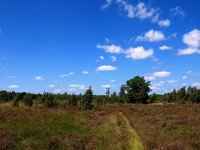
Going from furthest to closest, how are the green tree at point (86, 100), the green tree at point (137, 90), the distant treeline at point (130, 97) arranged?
the green tree at point (137, 90), the distant treeline at point (130, 97), the green tree at point (86, 100)

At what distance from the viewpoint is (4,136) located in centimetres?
1914

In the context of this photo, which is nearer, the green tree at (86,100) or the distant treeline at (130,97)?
the green tree at (86,100)

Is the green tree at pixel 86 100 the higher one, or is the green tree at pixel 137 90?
the green tree at pixel 137 90

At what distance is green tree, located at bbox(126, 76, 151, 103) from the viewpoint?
96875mm

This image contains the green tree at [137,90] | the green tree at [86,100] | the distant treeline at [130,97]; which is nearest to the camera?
the green tree at [86,100]

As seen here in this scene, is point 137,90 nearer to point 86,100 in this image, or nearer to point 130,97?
point 130,97

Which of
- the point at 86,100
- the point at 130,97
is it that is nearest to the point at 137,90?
the point at 130,97

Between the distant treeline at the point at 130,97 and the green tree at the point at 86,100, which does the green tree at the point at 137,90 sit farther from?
the green tree at the point at 86,100

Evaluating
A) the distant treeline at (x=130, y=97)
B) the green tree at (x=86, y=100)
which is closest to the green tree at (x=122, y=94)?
the distant treeline at (x=130, y=97)

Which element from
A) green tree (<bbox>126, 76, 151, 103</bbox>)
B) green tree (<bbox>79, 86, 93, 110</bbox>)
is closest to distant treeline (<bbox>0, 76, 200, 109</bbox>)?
green tree (<bbox>126, 76, 151, 103</bbox>)

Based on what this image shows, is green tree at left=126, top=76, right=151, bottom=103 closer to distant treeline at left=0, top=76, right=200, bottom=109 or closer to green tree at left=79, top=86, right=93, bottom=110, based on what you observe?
distant treeline at left=0, top=76, right=200, bottom=109

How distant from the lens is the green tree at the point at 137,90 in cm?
9688

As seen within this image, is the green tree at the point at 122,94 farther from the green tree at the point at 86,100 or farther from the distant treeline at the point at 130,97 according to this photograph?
the green tree at the point at 86,100

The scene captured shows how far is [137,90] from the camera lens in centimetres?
9844
